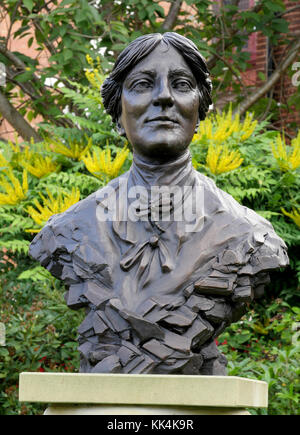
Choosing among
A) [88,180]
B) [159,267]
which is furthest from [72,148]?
[159,267]

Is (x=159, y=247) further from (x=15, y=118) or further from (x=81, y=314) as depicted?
(x=15, y=118)

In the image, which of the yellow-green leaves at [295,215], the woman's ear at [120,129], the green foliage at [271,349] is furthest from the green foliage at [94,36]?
the woman's ear at [120,129]

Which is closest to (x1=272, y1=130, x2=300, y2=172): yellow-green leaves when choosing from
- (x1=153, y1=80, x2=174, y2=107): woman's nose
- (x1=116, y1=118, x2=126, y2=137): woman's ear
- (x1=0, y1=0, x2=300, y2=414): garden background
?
Result: (x1=0, y1=0, x2=300, y2=414): garden background

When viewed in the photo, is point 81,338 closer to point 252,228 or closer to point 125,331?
point 125,331

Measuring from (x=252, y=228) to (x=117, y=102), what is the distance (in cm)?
100

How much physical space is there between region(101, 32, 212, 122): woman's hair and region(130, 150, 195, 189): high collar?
0.35 metres

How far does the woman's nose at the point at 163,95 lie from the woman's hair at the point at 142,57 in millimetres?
190

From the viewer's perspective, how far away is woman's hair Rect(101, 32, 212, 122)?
3893mm

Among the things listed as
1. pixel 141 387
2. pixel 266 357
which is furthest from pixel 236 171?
pixel 141 387

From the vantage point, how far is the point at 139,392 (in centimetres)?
333

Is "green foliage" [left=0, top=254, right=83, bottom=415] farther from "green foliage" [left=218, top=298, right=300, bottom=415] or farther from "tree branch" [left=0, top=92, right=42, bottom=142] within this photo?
"tree branch" [left=0, top=92, right=42, bottom=142]

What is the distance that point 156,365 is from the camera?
3623mm

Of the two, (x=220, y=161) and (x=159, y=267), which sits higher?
(x=220, y=161)

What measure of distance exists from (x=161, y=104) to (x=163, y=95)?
0.05m
